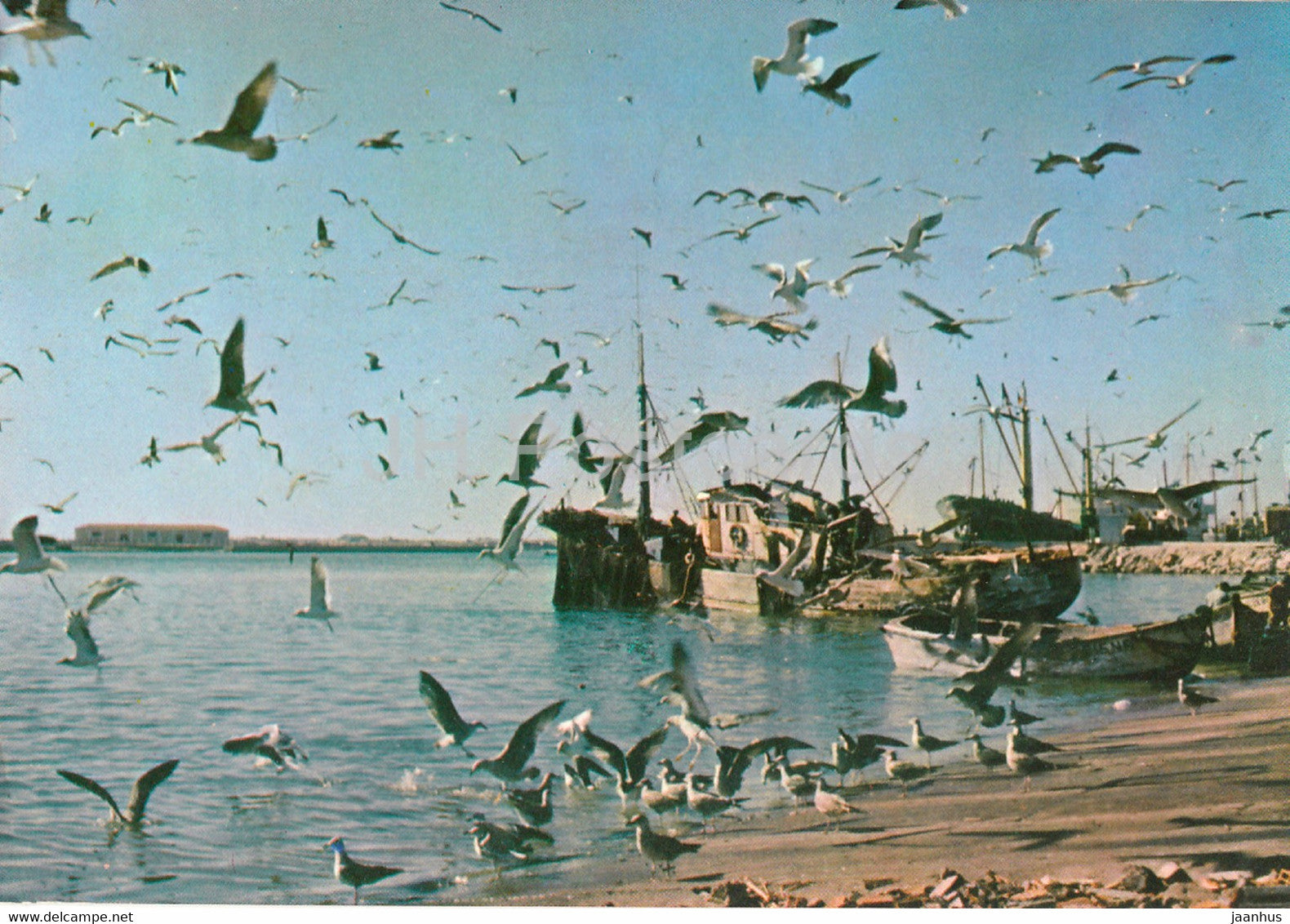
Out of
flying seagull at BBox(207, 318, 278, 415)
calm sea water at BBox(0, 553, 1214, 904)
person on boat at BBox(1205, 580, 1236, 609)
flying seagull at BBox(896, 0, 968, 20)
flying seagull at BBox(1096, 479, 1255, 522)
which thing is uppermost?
flying seagull at BBox(896, 0, 968, 20)

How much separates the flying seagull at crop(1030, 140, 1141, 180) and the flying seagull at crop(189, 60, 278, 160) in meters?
3.91

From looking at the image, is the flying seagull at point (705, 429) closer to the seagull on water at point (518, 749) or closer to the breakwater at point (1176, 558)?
the seagull on water at point (518, 749)

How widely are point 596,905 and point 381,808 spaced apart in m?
2.22

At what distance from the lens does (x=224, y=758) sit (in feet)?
22.6

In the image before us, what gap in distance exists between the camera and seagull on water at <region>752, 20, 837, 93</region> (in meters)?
4.37

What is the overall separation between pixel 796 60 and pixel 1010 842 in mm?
3575

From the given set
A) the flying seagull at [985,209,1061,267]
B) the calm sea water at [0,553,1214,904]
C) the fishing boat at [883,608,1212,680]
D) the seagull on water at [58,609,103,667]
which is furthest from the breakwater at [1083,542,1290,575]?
the seagull on water at [58,609,103,667]

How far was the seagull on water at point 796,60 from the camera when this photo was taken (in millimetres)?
4371

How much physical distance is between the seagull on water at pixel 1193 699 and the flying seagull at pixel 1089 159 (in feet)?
11.9

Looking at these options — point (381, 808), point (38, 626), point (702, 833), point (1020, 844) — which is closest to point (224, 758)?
point (381, 808)

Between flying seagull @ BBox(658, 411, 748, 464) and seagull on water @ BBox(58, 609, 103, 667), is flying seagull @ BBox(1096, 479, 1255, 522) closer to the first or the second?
flying seagull @ BBox(658, 411, 748, 464)

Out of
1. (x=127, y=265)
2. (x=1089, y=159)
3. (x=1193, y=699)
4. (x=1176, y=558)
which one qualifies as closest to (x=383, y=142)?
(x=127, y=265)

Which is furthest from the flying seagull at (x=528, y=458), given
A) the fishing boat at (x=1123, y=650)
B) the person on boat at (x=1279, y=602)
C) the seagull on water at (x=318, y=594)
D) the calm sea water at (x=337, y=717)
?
the person on boat at (x=1279, y=602)

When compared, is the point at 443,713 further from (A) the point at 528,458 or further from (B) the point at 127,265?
(B) the point at 127,265
